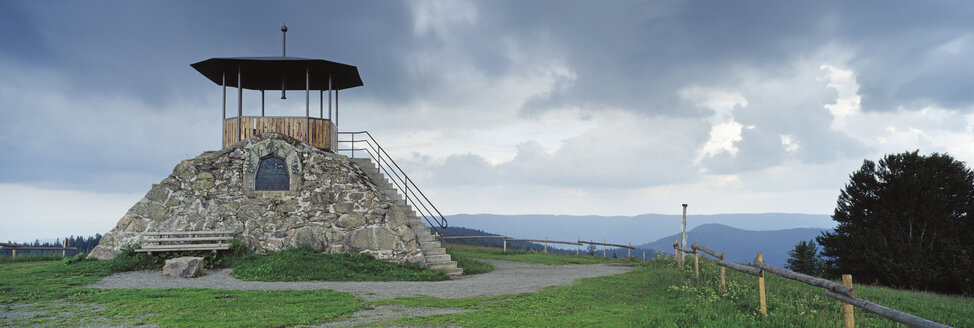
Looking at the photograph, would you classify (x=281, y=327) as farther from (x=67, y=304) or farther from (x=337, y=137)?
(x=337, y=137)

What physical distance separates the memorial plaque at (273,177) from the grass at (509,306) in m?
5.89

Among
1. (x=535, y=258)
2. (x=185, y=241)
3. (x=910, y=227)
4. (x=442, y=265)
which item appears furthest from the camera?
(x=910, y=227)

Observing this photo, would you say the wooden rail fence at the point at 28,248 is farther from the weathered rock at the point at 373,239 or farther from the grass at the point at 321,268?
the weathered rock at the point at 373,239

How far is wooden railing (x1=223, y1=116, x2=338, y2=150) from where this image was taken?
21344mm

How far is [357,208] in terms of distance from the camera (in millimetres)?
19172

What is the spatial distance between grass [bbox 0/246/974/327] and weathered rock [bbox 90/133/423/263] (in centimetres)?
398

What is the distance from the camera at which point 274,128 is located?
21422 mm

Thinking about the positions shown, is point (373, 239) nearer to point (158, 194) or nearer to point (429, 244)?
point (429, 244)

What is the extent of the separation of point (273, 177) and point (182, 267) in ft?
15.7

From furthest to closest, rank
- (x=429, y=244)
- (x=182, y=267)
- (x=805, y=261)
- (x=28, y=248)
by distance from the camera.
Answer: (x=805, y=261) < (x=28, y=248) < (x=429, y=244) < (x=182, y=267)

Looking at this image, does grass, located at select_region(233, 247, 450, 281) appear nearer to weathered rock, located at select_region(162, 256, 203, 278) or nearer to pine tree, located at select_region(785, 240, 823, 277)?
weathered rock, located at select_region(162, 256, 203, 278)

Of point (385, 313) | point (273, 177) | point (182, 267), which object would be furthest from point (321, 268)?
point (385, 313)

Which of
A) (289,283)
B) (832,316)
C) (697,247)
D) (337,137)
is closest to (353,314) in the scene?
(289,283)

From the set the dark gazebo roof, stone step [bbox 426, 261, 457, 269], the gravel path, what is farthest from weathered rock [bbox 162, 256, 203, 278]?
the dark gazebo roof
